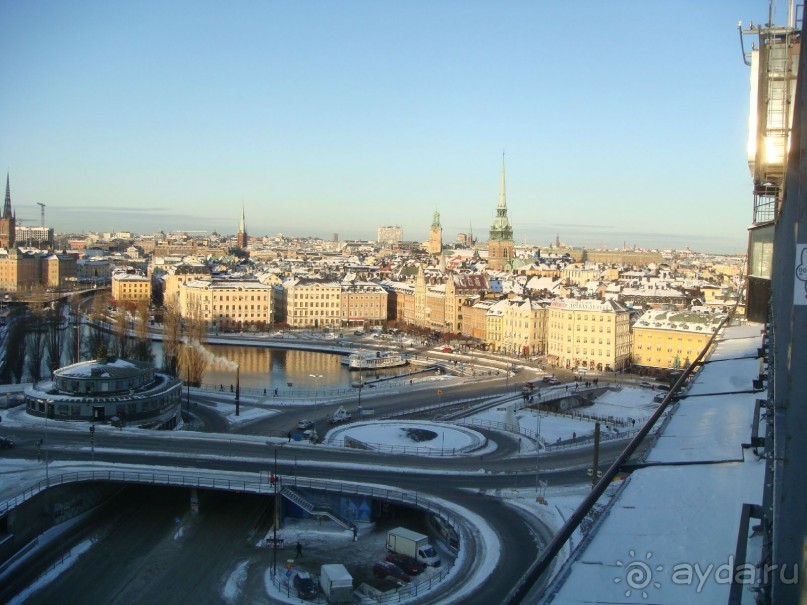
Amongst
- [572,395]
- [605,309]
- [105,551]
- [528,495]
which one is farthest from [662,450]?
[605,309]

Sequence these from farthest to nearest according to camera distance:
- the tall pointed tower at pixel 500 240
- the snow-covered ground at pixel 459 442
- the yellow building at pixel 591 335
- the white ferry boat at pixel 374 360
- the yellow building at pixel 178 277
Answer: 1. the tall pointed tower at pixel 500 240
2. the yellow building at pixel 178 277
3. the white ferry boat at pixel 374 360
4. the yellow building at pixel 591 335
5. the snow-covered ground at pixel 459 442

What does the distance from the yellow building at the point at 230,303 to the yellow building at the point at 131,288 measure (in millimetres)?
8727

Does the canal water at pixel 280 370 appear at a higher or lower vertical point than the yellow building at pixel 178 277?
lower

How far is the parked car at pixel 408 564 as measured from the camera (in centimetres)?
959

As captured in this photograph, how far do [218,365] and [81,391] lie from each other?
1380cm

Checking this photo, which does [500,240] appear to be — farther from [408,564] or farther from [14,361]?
[408,564]

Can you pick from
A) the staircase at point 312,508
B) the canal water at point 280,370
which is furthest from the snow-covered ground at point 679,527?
the canal water at point 280,370

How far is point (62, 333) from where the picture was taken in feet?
115

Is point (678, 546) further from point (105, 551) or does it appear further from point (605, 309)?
point (605, 309)

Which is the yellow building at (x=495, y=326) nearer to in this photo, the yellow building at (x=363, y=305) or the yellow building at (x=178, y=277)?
the yellow building at (x=363, y=305)

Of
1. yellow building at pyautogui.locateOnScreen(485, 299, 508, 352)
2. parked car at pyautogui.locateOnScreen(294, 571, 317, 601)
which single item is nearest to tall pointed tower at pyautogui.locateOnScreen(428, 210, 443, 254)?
yellow building at pyautogui.locateOnScreen(485, 299, 508, 352)

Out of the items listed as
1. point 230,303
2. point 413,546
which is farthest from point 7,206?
point 413,546

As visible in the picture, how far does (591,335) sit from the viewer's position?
1212 inches

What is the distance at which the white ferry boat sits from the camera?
3088 cm
